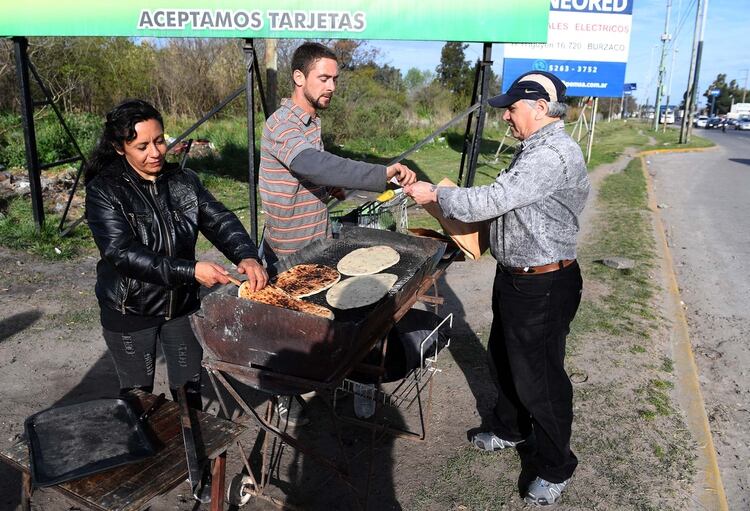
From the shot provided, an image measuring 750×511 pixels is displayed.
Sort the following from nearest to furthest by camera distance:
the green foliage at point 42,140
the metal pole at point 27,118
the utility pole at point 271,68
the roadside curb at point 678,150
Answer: the metal pole at point 27,118 → the utility pole at point 271,68 → the green foliage at point 42,140 → the roadside curb at point 678,150

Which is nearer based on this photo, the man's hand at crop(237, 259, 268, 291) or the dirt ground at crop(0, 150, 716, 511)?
the man's hand at crop(237, 259, 268, 291)

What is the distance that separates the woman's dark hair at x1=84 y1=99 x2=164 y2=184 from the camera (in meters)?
2.41

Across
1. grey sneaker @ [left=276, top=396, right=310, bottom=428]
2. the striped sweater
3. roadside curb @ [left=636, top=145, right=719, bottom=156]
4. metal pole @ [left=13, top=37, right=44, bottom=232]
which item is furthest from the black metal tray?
roadside curb @ [left=636, top=145, right=719, bottom=156]

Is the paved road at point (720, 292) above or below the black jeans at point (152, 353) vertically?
below

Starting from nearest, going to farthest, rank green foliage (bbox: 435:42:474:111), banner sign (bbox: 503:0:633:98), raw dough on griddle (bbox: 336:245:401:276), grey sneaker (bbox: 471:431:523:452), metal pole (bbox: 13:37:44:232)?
raw dough on griddle (bbox: 336:245:401:276), grey sneaker (bbox: 471:431:523:452), metal pole (bbox: 13:37:44:232), banner sign (bbox: 503:0:633:98), green foliage (bbox: 435:42:474:111)

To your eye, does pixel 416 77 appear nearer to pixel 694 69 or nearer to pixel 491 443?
pixel 694 69

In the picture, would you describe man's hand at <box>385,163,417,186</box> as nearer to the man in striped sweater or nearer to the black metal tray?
the man in striped sweater

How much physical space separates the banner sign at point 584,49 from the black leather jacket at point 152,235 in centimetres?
1217

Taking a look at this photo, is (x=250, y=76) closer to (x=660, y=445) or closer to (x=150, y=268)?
(x=150, y=268)

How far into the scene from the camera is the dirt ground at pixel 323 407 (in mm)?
2998

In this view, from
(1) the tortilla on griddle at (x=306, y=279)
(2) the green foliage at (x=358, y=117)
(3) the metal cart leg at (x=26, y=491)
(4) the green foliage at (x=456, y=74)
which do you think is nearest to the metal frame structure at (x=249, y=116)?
(1) the tortilla on griddle at (x=306, y=279)

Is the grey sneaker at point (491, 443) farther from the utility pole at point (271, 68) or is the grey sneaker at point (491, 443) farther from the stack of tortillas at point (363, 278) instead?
the utility pole at point (271, 68)

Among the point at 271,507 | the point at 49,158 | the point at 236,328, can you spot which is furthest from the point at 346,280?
the point at 49,158

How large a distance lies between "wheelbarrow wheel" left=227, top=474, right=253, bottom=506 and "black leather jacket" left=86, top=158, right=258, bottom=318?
90cm
